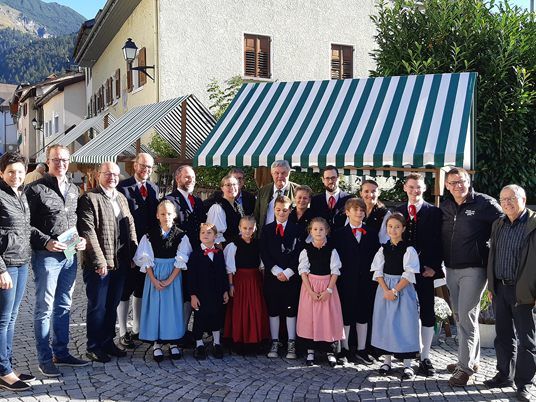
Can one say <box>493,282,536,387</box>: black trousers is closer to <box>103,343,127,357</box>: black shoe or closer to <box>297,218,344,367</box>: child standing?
<box>297,218,344,367</box>: child standing

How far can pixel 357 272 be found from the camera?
217 inches

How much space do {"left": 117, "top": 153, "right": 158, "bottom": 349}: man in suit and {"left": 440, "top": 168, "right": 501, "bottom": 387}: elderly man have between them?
2935mm

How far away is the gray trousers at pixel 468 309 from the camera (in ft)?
16.0

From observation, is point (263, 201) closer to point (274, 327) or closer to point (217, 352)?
point (274, 327)

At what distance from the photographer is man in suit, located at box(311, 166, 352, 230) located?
595 cm

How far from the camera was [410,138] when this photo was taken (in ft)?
21.6

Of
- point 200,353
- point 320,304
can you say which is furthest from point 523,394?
point 200,353

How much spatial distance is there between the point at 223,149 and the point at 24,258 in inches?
142

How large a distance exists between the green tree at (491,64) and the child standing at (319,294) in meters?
5.27

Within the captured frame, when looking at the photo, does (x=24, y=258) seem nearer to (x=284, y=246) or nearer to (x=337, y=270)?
(x=284, y=246)

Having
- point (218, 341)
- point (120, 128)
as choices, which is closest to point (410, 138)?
point (218, 341)

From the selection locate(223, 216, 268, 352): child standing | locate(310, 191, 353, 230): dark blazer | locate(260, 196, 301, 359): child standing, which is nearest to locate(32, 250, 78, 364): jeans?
locate(223, 216, 268, 352): child standing

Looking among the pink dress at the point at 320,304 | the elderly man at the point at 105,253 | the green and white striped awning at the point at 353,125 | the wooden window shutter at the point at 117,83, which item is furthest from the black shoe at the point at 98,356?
the wooden window shutter at the point at 117,83

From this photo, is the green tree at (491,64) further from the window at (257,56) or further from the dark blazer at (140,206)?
the window at (257,56)
